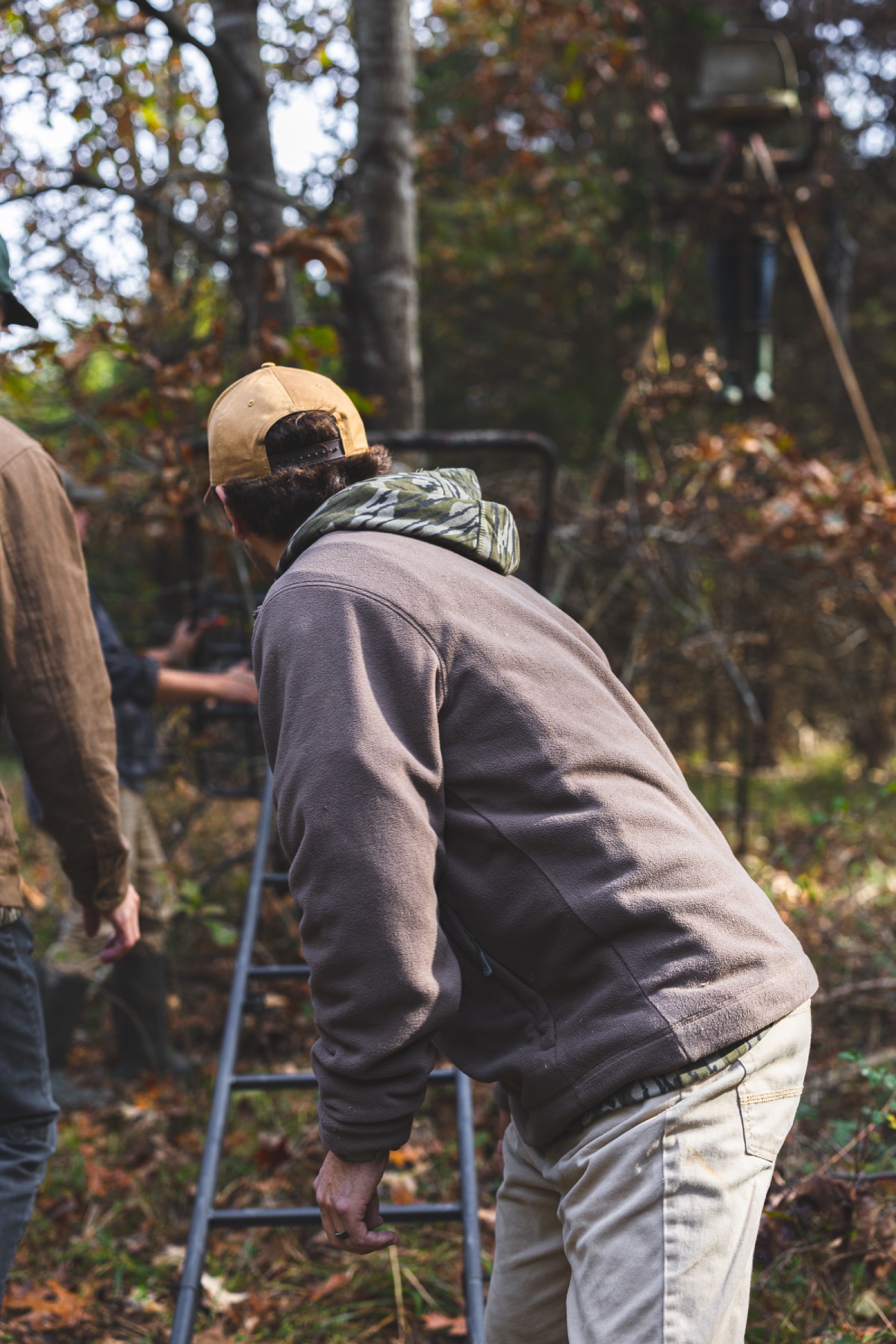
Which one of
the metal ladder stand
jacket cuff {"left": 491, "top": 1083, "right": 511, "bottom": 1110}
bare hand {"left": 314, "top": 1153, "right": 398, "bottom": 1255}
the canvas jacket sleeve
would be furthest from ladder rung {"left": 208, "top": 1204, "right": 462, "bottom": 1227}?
bare hand {"left": 314, "top": 1153, "right": 398, "bottom": 1255}

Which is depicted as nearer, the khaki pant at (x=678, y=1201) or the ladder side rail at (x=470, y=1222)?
the khaki pant at (x=678, y=1201)

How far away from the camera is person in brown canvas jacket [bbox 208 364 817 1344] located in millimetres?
1477

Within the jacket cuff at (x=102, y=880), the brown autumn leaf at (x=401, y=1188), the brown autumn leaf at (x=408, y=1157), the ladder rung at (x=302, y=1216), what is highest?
the jacket cuff at (x=102, y=880)

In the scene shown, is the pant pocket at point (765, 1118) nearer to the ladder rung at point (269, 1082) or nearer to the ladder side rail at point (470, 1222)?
the ladder side rail at point (470, 1222)

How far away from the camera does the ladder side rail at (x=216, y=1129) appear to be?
7.71 feet

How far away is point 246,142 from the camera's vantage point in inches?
204

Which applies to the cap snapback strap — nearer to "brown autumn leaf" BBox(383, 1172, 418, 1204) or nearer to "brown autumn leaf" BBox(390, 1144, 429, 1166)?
"brown autumn leaf" BBox(383, 1172, 418, 1204)

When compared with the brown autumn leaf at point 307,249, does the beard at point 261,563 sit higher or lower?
lower

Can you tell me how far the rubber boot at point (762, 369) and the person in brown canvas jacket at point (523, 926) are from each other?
509 cm

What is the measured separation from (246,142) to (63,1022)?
3.80 meters

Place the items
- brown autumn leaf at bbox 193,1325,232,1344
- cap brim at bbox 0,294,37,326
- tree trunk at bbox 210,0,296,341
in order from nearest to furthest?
cap brim at bbox 0,294,37,326 < brown autumn leaf at bbox 193,1325,232,1344 < tree trunk at bbox 210,0,296,341

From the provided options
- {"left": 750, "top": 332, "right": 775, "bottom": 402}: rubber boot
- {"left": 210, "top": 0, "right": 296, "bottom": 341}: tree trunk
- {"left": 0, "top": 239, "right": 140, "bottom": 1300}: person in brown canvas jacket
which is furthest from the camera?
{"left": 750, "top": 332, "right": 775, "bottom": 402}: rubber boot

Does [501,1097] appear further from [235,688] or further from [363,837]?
[235,688]

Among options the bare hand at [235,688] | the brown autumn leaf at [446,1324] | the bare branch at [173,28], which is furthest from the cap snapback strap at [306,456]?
the bare branch at [173,28]
